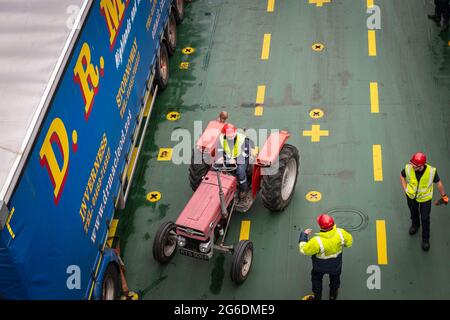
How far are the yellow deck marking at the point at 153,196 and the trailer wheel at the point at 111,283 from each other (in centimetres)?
242

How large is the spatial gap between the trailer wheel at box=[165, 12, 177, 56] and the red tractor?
14.3 ft

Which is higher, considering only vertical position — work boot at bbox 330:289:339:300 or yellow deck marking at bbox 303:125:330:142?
yellow deck marking at bbox 303:125:330:142

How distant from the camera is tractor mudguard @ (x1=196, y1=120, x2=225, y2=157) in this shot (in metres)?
13.2

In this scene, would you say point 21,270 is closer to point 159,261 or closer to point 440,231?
point 159,261

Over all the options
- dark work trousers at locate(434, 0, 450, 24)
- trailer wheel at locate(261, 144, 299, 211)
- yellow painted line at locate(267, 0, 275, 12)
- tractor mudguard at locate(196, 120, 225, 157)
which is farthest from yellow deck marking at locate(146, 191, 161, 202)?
dark work trousers at locate(434, 0, 450, 24)

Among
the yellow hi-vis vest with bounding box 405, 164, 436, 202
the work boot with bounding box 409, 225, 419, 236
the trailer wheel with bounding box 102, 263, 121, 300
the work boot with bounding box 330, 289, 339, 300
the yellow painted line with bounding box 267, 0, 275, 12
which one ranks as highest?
the yellow painted line with bounding box 267, 0, 275, 12

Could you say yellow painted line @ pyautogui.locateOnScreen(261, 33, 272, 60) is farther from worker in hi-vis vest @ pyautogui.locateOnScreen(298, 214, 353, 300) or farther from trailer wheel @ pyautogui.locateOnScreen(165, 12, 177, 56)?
worker in hi-vis vest @ pyautogui.locateOnScreen(298, 214, 353, 300)

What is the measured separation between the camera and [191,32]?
1862cm

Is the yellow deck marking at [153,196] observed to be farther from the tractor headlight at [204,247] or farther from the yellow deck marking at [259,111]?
the yellow deck marking at [259,111]

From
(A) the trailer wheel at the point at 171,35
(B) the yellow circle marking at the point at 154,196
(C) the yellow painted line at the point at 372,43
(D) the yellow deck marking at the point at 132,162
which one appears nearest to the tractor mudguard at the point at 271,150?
(B) the yellow circle marking at the point at 154,196

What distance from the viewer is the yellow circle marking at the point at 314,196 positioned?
13853 mm

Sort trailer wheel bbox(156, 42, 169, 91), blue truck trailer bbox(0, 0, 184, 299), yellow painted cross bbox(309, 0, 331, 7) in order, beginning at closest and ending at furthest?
blue truck trailer bbox(0, 0, 184, 299), trailer wheel bbox(156, 42, 169, 91), yellow painted cross bbox(309, 0, 331, 7)

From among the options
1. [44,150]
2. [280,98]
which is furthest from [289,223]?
[44,150]

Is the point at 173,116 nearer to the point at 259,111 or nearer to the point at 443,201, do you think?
the point at 259,111
